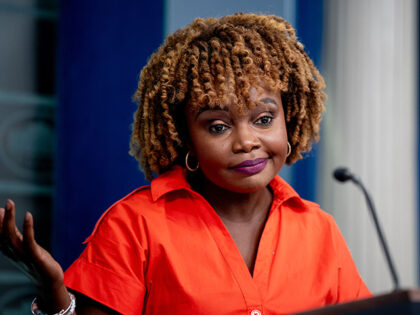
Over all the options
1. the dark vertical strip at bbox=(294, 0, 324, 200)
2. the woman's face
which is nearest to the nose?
the woman's face

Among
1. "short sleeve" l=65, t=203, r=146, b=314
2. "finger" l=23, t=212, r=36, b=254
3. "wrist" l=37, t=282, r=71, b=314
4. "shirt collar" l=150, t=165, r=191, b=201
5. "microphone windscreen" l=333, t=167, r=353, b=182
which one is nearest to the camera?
"finger" l=23, t=212, r=36, b=254

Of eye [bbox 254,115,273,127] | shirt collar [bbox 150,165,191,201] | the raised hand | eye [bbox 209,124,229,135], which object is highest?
eye [bbox 254,115,273,127]

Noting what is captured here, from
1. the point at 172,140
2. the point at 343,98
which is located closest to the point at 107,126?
the point at 172,140

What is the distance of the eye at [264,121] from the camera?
1.59 metres

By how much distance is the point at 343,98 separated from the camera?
3.45 meters

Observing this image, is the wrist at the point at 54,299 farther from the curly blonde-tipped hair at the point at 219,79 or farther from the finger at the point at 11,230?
the curly blonde-tipped hair at the point at 219,79

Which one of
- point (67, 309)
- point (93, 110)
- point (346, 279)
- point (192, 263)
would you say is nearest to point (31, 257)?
point (67, 309)

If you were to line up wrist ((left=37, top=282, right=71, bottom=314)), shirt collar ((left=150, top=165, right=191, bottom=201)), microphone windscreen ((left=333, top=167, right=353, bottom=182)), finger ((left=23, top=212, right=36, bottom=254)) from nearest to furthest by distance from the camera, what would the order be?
finger ((left=23, top=212, right=36, bottom=254)), wrist ((left=37, top=282, right=71, bottom=314)), shirt collar ((left=150, top=165, right=191, bottom=201)), microphone windscreen ((left=333, top=167, right=353, bottom=182))

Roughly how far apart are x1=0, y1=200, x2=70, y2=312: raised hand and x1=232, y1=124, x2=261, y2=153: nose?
0.50 metres

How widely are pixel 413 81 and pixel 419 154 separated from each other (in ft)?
1.32

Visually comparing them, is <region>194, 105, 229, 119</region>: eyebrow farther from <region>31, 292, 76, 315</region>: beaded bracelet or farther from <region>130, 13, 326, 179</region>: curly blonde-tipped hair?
<region>31, 292, 76, 315</region>: beaded bracelet

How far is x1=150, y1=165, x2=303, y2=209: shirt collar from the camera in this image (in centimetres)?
165

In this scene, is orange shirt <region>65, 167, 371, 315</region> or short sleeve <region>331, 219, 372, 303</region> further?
short sleeve <region>331, 219, 372, 303</region>

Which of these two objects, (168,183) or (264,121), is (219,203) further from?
(264,121)
